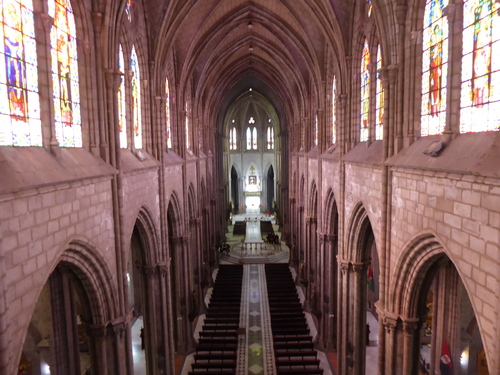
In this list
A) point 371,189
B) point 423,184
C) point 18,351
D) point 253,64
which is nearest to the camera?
point 18,351

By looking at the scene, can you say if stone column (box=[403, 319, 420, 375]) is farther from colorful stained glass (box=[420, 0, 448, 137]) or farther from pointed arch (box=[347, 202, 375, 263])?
colorful stained glass (box=[420, 0, 448, 137])

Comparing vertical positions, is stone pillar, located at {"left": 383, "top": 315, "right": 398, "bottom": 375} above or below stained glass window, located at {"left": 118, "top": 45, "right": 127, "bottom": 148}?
below

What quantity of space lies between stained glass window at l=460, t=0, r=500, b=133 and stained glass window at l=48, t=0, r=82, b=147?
884cm

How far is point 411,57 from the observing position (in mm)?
9695

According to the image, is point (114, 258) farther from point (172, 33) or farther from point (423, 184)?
point (172, 33)

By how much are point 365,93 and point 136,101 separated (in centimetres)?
852

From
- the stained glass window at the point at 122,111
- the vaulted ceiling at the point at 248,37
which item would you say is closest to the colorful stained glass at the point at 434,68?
the vaulted ceiling at the point at 248,37

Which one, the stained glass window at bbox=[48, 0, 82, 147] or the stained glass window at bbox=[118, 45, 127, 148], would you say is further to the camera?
the stained glass window at bbox=[118, 45, 127, 148]

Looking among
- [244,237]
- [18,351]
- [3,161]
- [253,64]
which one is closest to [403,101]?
[3,161]

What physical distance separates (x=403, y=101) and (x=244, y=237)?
3135cm

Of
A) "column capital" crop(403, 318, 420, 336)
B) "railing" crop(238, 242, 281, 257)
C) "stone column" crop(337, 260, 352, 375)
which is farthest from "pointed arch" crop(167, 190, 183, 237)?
"railing" crop(238, 242, 281, 257)

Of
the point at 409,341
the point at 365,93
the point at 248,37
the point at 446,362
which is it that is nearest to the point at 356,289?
the point at 446,362

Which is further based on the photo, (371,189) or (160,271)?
(160,271)

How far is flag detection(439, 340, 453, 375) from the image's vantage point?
13062 mm
